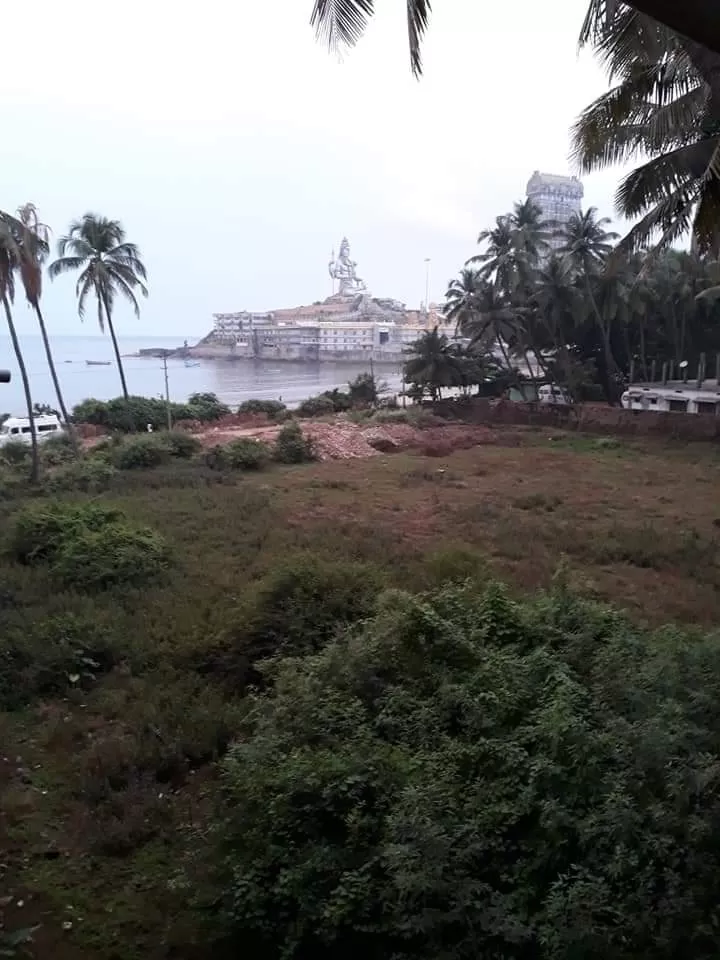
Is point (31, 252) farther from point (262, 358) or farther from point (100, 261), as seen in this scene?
point (262, 358)

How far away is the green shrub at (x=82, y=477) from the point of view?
15.3m

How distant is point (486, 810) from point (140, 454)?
647 inches

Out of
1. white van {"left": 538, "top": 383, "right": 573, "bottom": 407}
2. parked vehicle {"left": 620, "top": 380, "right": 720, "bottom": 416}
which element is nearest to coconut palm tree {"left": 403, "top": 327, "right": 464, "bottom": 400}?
white van {"left": 538, "top": 383, "right": 573, "bottom": 407}

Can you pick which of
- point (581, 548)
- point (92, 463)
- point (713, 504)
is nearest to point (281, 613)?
point (581, 548)

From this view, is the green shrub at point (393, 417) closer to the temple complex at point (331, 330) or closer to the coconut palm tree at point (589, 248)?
the coconut palm tree at point (589, 248)

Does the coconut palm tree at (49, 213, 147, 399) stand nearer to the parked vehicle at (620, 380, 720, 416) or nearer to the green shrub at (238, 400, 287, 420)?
the green shrub at (238, 400, 287, 420)

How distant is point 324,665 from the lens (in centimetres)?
464

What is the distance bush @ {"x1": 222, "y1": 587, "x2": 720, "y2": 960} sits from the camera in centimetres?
255

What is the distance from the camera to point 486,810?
309cm

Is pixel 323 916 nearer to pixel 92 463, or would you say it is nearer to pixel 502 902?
pixel 502 902

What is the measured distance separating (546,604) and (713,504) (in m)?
9.12

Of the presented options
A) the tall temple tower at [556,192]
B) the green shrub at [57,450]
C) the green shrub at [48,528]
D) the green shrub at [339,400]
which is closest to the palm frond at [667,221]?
the green shrub at [48,528]

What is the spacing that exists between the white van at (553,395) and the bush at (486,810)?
91.1ft

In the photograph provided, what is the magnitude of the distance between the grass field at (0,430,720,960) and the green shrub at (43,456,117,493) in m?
0.57
